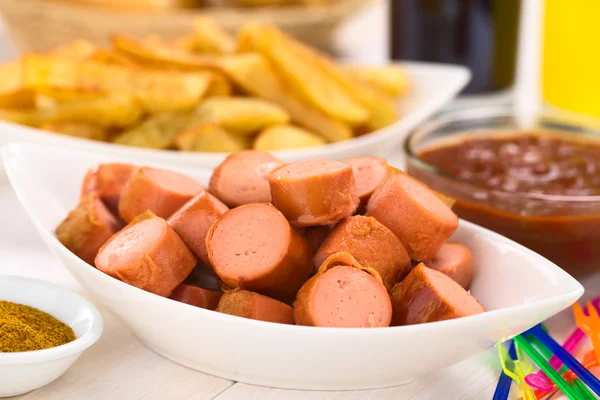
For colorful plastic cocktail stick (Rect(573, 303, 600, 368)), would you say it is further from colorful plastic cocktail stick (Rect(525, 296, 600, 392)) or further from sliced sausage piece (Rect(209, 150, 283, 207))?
sliced sausage piece (Rect(209, 150, 283, 207))

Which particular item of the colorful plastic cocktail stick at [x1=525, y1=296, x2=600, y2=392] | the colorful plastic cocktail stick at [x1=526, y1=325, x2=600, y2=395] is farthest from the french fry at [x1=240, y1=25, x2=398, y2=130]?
the colorful plastic cocktail stick at [x1=526, y1=325, x2=600, y2=395]

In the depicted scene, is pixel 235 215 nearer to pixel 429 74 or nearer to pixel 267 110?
pixel 267 110

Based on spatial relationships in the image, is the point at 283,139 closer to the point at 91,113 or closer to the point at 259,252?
the point at 91,113


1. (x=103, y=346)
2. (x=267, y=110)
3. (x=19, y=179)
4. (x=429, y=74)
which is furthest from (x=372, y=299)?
(x=429, y=74)

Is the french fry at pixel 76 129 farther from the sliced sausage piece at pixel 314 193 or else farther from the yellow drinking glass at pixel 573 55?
the yellow drinking glass at pixel 573 55

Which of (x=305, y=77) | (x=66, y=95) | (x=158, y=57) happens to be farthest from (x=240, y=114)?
(x=66, y=95)

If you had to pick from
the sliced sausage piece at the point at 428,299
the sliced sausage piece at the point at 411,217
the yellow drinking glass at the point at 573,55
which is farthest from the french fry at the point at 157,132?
the yellow drinking glass at the point at 573,55
